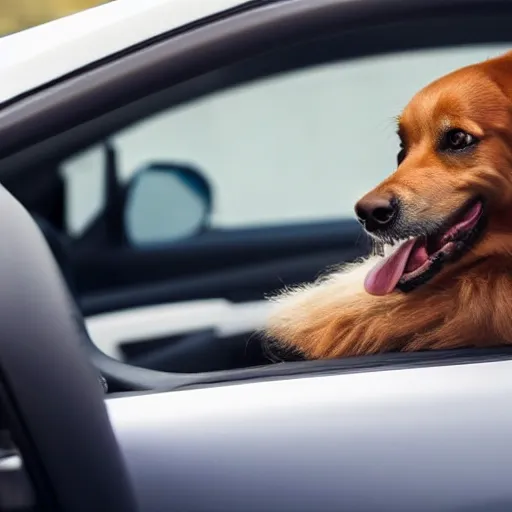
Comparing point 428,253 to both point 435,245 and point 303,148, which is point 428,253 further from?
point 303,148

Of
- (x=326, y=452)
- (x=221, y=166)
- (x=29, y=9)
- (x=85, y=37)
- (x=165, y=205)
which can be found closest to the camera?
(x=326, y=452)

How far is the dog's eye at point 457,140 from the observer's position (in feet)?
5.26

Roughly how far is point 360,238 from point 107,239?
4.96ft

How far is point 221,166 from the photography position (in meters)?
4.20

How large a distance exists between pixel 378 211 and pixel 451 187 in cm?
12

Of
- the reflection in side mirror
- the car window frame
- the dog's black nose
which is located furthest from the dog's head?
the reflection in side mirror

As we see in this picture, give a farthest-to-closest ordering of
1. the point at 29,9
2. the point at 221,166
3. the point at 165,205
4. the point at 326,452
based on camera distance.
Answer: the point at 29,9 < the point at 221,166 < the point at 165,205 < the point at 326,452

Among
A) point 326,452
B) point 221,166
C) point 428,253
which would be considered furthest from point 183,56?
point 221,166

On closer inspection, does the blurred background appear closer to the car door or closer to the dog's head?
the car door

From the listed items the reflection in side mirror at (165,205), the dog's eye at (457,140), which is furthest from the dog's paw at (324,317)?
the reflection in side mirror at (165,205)

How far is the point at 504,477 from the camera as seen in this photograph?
154 centimetres

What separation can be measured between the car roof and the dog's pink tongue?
49cm

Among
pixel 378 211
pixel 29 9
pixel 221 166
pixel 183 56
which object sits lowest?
pixel 378 211

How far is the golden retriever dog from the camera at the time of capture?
1.60 meters
